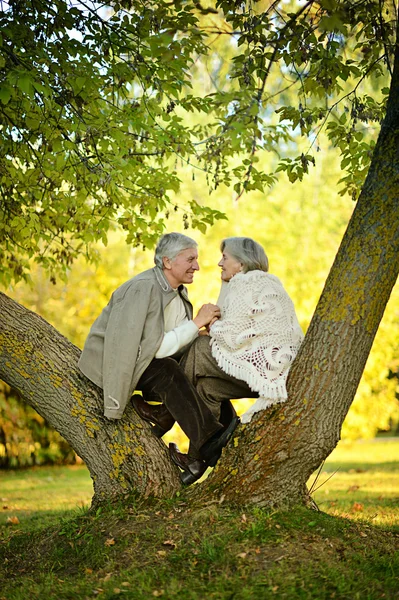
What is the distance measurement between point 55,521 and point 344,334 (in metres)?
3.85

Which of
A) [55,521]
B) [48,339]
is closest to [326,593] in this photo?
[48,339]

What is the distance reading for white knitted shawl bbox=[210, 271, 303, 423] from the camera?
4.32m

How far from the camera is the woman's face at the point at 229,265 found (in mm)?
4703

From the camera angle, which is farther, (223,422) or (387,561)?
(223,422)

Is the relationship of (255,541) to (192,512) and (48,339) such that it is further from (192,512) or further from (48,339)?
(48,339)

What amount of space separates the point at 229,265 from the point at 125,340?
90 centimetres

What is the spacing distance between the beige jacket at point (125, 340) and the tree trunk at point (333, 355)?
0.78 meters

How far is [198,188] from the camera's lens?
2139 centimetres

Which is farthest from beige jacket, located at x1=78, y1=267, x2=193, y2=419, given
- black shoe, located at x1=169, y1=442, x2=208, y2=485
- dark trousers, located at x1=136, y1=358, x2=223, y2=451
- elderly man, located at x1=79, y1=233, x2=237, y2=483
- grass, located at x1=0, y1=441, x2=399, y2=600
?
grass, located at x1=0, y1=441, x2=399, y2=600

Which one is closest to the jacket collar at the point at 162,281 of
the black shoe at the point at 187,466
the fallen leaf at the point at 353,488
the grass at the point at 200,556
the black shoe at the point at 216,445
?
the black shoe at the point at 216,445

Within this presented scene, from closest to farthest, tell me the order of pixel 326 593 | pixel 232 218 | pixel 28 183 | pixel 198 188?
pixel 326 593 → pixel 28 183 → pixel 232 218 → pixel 198 188

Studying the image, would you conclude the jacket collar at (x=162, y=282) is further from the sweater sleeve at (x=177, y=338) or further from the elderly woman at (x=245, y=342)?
the elderly woman at (x=245, y=342)

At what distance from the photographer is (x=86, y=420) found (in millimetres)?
4613

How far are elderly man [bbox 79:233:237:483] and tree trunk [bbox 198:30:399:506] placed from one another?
36 cm
